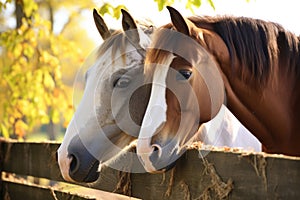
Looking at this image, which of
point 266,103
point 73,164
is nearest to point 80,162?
point 73,164

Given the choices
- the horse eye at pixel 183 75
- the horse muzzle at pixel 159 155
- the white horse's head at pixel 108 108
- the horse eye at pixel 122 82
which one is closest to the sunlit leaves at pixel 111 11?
the white horse's head at pixel 108 108

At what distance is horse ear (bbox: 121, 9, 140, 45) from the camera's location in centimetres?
311

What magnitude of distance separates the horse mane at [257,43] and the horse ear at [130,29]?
408 millimetres

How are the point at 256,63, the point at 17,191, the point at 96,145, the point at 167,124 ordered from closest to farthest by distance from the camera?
the point at 167,124 → the point at 256,63 → the point at 96,145 → the point at 17,191

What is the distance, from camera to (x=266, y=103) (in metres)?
2.79

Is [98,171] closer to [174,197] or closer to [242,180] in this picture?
[174,197]

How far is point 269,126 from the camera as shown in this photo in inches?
112

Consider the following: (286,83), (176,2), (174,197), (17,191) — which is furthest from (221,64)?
(17,191)

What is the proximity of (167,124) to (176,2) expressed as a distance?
6.67 ft

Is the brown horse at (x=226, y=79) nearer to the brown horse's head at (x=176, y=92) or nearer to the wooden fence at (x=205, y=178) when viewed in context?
the brown horse's head at (x=176, y=92)

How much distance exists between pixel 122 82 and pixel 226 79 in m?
0.59

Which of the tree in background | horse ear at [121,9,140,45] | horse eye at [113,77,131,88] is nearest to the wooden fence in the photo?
horse eye at [113,77,131,88]

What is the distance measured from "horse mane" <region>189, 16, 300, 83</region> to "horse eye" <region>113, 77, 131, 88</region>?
487mm

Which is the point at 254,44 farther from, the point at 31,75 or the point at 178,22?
the point at 31,75
